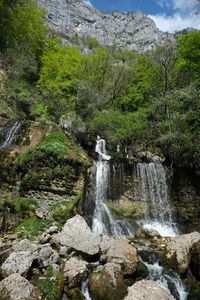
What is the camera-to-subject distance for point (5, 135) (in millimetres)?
16797

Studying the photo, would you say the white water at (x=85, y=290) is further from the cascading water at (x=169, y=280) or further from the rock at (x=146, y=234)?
the rock at (x=146, y=234)

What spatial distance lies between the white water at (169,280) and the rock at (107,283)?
141 cm

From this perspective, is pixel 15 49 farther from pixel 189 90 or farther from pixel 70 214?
pixel 70 214

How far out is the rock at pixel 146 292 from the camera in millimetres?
7707

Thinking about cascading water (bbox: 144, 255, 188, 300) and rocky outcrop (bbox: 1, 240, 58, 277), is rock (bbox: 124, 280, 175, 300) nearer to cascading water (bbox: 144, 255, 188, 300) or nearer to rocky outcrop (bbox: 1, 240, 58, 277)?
cascading water (bbox: 144, 255, 188, 300)

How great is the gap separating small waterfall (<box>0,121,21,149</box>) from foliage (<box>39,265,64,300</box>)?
8504 millimetres

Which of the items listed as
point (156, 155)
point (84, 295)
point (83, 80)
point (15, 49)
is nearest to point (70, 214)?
point (84, 295)

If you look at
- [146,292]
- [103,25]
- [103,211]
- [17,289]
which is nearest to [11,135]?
[103,211]

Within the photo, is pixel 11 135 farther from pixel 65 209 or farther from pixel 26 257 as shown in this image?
pixel 26 257

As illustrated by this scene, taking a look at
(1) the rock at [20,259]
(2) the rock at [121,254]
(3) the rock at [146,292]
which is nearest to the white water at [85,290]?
(3) the rock at [146,292]

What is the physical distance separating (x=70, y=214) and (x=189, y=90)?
1062 centimetres

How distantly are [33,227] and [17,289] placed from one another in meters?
4.13

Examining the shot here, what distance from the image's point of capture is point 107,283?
8156mm

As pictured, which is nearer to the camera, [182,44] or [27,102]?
[27,102]
